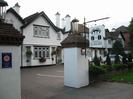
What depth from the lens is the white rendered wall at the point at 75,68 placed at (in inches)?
446

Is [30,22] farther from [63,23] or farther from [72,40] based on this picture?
[72,40]

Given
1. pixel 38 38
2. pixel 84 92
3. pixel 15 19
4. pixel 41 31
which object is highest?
pixel 15 19

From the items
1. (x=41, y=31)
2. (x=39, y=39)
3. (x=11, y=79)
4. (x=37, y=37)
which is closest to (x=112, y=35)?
(x=41, y=31)

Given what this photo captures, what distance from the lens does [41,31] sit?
28.4 meters

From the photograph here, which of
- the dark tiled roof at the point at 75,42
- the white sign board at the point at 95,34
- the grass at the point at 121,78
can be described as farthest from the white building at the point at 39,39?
the dark tiled roof at the point at 75,42

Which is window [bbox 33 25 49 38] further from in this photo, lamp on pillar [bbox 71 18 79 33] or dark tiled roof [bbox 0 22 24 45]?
dark tiled roof [bbox 0 22 24 45]

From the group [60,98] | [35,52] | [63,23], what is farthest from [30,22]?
[60,98]

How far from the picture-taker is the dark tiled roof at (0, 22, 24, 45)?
7.13 meters

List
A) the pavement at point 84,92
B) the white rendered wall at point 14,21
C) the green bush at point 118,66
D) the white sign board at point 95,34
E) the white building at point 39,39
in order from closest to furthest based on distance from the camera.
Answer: the pavement at point 84,92 → the white sign board at point 95,34 → the green bush at point 118,66 → the white rendered wall at point 14,21 → the white building at point 39,39

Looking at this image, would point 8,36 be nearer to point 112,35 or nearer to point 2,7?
point 2,7

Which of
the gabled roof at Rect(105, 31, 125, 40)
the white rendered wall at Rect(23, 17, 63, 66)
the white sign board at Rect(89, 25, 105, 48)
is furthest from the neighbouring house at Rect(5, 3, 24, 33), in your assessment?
the gabled roof at Rect(105, 31, 125, 40)

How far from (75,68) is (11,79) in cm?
469

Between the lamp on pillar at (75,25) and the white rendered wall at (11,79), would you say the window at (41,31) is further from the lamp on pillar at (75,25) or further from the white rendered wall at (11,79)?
the white rendered wall at (11,79)

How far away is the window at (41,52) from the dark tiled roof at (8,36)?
65.9 ft
